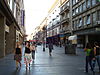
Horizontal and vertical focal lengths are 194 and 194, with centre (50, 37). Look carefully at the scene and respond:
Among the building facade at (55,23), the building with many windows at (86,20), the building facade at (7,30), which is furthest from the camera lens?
the building facade at (55,23)

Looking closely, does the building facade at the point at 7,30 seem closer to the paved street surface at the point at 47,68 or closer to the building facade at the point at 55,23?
the paved street surface at the point at 47,68

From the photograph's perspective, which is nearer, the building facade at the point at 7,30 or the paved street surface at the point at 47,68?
the paved street surface at the point at 47,68

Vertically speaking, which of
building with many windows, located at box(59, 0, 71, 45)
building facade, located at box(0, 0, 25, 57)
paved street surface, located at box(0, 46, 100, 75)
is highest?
building with many windows, located at box(59, 0, 71, 45)

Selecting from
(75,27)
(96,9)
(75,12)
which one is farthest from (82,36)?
(96,9)

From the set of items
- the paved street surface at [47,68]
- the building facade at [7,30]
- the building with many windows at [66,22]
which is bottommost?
the paved street surface at [47,68]

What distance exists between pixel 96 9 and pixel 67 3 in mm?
23251

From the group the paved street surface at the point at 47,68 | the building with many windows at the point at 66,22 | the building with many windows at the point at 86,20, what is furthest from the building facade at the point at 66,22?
the paved street surface at the point at 47,68

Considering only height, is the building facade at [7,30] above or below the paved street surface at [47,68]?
above

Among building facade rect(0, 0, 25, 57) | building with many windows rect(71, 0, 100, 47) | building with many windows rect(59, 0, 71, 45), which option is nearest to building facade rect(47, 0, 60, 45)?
building with many windows rect(59, 0, 71, 45)

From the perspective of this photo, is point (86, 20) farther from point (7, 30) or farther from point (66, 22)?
point (7, 30)

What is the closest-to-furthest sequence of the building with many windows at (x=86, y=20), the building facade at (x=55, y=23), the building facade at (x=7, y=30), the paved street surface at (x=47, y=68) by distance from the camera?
the paved street surface at (x=47, y=68) → the building facade at (x=7, y=30) → the building with many windows at (x=86, y=20) → the building facade at (x=55, y=23)

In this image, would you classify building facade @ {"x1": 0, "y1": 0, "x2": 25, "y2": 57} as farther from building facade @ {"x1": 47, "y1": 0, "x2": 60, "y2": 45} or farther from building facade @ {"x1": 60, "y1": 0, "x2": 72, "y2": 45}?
building facade @ {"x1": 47, "y1": 0, "x2": 60, "y2": 45}

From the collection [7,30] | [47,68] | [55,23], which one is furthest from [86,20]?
[55,23]

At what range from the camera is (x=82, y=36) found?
4784 centimetres
